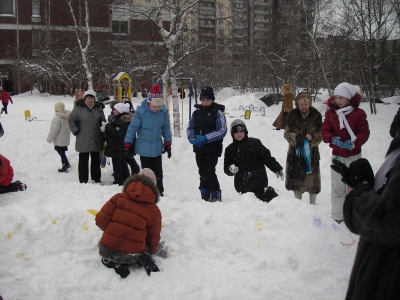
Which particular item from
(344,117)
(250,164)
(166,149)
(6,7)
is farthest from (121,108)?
(6,7)

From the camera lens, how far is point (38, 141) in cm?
1136

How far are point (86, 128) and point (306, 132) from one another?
13.8ft

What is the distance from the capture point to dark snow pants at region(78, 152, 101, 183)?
761cm

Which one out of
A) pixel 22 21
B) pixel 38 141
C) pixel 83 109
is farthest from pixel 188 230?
pixel 22 21

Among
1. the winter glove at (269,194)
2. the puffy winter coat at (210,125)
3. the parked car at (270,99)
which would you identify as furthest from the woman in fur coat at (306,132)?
the parked car at (270,99)

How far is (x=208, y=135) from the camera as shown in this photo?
6.02 metres

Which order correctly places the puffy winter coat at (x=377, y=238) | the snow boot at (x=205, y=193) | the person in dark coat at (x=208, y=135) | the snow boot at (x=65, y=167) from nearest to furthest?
the puffy winter coat at (x=377, y=238) < the person in dark coat at (x=208, y=135) < the snow boot at (x=205, y=193) < the snow boot at (x=65, y=167)

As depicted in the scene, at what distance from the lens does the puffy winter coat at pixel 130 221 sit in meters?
3.69

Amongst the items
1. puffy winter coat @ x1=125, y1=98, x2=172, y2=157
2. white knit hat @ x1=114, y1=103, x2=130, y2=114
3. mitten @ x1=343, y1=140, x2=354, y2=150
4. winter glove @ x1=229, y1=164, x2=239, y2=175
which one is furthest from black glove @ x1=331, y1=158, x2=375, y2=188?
white knit hat @ x1=114, y1=103, x2=130, y2=114

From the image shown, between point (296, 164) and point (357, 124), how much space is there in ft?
3.59

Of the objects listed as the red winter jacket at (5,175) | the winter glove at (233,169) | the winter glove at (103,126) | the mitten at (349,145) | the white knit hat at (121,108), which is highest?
the white knit hat at (121,108)

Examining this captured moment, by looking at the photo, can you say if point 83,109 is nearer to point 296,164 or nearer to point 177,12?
point 296,164

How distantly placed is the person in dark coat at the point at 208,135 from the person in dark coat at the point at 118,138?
178 centimetres

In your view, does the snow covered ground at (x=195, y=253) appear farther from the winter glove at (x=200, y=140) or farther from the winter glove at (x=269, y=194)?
the winter glove at (x=200, y=140)
